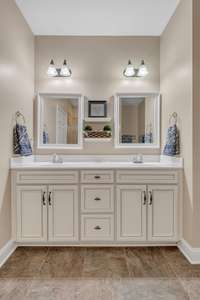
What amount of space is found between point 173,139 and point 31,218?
6.05 ft

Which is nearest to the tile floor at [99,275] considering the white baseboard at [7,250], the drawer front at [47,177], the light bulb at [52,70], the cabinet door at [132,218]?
the white baseboard at [7,250]

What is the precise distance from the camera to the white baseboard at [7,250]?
2647mm

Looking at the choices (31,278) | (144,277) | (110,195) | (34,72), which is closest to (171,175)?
(110,195)

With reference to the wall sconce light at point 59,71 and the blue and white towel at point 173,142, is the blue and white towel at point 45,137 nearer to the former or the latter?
the wall sconce light at point 59,71

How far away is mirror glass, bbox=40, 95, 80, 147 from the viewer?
376cm

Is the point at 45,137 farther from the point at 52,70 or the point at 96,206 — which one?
the point at 96,206

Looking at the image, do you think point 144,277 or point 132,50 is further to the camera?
point 132,50

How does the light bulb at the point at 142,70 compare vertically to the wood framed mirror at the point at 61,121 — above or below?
above

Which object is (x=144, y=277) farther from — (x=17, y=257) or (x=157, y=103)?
(x=157, y=103)

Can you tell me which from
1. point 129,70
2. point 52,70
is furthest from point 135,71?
point 52,70

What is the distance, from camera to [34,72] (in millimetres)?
3758

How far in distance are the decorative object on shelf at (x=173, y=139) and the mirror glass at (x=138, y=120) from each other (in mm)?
465

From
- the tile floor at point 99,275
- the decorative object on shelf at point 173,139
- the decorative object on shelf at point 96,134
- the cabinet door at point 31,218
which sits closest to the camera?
the tile floor at point 99,275

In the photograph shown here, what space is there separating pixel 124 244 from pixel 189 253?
2.33 feet
